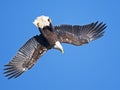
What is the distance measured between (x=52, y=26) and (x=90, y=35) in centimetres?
202

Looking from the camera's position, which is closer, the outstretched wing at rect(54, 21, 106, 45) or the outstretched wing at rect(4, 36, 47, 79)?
the outstretched wing at rect(4, 36, 47, 79)

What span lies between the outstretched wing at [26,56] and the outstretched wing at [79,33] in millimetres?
992

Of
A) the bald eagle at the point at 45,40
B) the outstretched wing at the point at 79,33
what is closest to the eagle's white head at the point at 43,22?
the bald eagle at the point at 45,40

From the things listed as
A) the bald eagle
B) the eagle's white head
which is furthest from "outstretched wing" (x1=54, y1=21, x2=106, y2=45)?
the eagle's white head

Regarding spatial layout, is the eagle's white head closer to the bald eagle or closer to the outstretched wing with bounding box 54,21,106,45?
the bald eagle

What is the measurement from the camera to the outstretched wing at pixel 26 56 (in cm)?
2177

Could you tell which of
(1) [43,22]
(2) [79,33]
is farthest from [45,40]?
(2) [79,33]

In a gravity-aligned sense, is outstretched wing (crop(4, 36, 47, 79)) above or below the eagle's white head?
below

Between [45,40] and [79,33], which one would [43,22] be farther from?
[79,33]

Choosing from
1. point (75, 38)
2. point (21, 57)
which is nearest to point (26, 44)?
point (21, 57)

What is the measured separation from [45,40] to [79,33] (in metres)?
1.76

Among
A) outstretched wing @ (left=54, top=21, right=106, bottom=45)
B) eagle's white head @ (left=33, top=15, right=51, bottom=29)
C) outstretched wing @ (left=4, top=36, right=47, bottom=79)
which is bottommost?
outstretched wing @ (left=4, top=36, right=47, bottom=79)

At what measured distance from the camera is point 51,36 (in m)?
22.3

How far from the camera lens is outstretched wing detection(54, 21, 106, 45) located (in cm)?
2327
